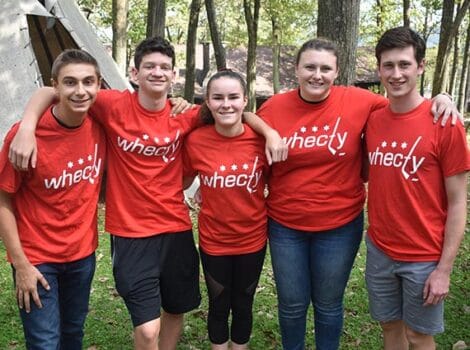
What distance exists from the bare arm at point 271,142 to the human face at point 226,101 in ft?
0.46

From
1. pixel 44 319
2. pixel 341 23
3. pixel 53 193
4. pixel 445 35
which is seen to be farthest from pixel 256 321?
pixel 445 35

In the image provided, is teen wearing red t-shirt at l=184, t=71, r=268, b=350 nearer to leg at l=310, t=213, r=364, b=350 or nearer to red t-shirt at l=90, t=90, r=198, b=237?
red t-shirt at l=90, t=90, r=198, b=237

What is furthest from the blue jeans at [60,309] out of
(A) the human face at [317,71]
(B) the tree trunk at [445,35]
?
(B) the tree trunk at [445,35]

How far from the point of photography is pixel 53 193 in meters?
2.78

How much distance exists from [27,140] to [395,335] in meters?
2.52

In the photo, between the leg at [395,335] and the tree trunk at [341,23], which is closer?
the leg at [395,335]

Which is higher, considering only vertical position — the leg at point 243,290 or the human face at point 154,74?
the human face at point 154,74

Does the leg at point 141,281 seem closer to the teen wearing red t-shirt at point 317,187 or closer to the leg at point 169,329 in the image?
the leg at point 169,329

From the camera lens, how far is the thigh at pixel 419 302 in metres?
2.79

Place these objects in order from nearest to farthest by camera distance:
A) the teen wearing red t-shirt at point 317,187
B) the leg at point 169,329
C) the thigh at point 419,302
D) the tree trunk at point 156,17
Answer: the thigh at point 419,302, the teen wearing red t-shirt at point 317,187, the leg at point 169,329, the tree trunk at point 156,17

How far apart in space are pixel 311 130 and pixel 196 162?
758 millimetres

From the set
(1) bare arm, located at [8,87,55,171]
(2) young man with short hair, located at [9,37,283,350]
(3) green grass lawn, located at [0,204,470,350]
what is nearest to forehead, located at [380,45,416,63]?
(2) young man with short hair, located at [9,37,283,350]

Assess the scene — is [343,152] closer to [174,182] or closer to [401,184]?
[401,184]

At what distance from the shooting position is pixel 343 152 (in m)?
3.04
